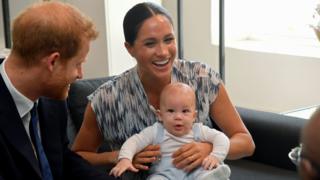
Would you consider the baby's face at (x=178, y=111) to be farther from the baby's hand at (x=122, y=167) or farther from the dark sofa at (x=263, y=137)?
the dark sofa at (x=263, y=137)

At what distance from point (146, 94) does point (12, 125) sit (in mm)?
623

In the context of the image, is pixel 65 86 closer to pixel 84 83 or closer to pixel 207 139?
pixel 207 139

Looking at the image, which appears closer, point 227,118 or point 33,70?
point 33,70

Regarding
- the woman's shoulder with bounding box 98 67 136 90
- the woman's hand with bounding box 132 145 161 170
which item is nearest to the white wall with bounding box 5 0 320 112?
the woman's shoulder with bounding box 98 67 136 90

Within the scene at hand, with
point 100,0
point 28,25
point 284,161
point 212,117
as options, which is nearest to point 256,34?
point 100,0

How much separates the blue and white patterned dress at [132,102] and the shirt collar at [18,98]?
0.47 metres

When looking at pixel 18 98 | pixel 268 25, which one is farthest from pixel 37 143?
pixel 268 25

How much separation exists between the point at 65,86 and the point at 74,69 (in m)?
0.05

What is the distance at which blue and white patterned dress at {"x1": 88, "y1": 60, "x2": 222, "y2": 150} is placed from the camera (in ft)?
5.86

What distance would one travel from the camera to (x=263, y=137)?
91.3 inches

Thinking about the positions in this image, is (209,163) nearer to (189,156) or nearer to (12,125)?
(189,156)

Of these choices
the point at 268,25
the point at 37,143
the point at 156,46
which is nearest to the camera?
the point at 37,143

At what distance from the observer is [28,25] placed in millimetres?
1248

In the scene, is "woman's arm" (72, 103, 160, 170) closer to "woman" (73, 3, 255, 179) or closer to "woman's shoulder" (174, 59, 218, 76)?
"woman" (73, 3, 255, 179)
